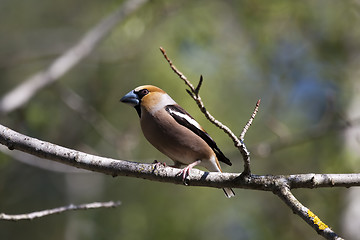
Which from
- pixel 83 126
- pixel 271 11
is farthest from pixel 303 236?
pixel 83 126

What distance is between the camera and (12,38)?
11.4 m

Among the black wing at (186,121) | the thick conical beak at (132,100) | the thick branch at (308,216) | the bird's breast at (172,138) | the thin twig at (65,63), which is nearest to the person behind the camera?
the thick branch at (308,216)

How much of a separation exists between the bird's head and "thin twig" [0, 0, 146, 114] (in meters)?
2.27

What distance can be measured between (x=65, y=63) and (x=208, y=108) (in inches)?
123

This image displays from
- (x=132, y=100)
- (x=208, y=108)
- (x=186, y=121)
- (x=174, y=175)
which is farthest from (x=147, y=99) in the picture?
(x=208, y=108)

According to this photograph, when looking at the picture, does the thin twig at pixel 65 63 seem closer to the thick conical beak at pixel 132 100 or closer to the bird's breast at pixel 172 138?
the thick conical beak at pixel 132 100

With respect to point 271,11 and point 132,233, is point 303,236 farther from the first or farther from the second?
point 271,11

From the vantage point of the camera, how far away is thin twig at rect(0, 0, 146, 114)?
267 inches

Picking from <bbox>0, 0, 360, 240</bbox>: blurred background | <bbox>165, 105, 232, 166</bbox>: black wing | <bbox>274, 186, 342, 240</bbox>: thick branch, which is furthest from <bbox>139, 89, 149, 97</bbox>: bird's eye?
<bbox>274, 186, 342, 240</bbox>: thick branch

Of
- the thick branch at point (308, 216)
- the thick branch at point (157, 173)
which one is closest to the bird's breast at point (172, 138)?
the thick branch at point (157, 173)

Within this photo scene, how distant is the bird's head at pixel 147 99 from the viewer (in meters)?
5.14

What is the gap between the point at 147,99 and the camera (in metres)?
5.23

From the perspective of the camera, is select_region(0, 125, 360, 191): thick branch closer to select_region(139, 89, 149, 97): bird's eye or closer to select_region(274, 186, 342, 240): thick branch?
select_region(274, 186, 342, 240): thick branch

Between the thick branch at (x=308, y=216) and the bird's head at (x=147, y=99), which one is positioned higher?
the bird's head at (x=147, y=99)
